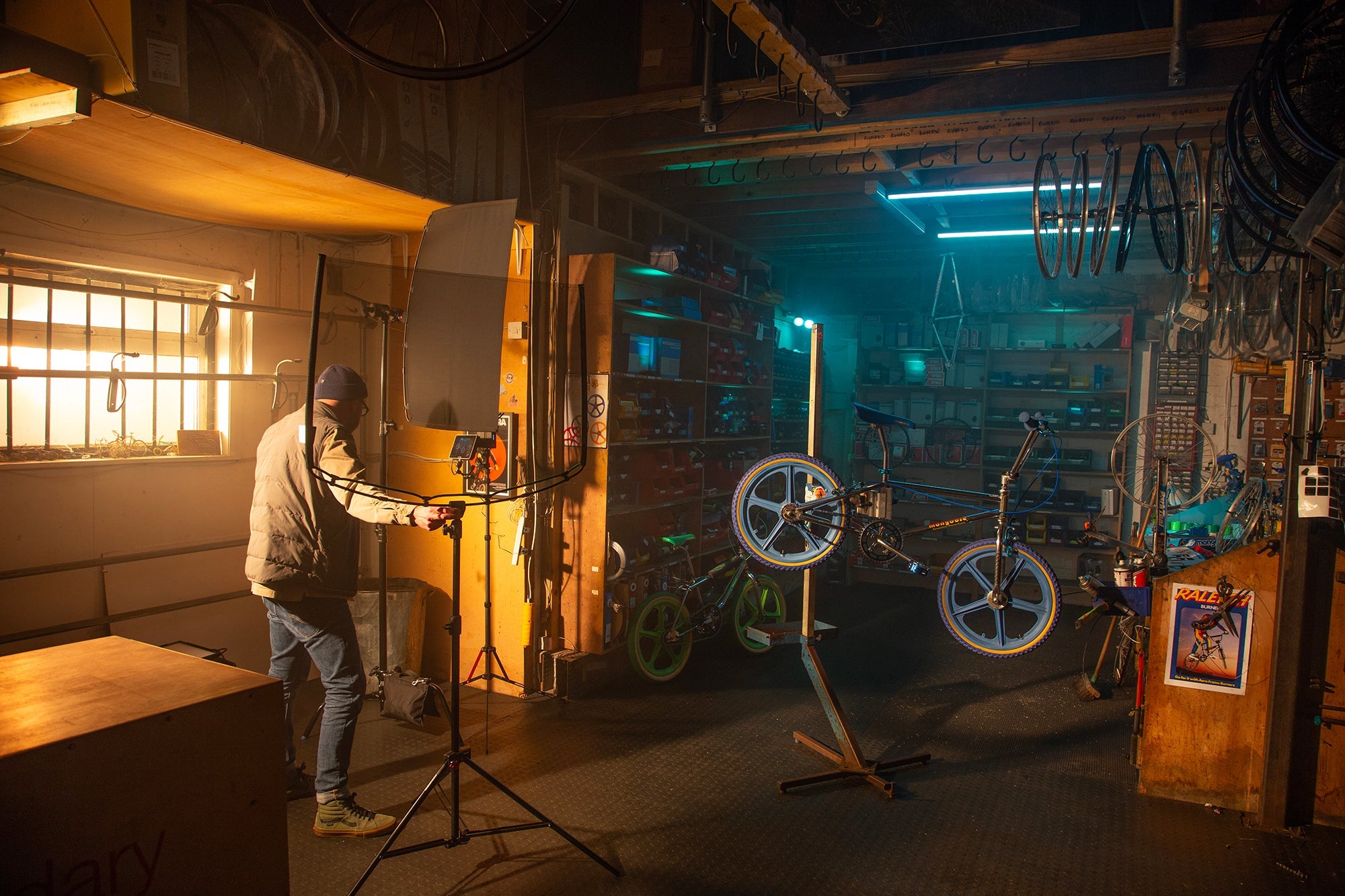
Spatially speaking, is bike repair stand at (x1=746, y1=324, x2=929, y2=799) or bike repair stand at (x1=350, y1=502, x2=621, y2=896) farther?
bike repair stand at (x1=746, y1=324, x2=929, y2=799)

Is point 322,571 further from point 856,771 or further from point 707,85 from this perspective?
point 707,85

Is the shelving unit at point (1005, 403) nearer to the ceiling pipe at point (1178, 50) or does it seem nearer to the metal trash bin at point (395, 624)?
the ceiling pipe at point (1178, 50)

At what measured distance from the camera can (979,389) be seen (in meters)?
7.53

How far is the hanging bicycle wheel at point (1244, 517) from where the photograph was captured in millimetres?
4375

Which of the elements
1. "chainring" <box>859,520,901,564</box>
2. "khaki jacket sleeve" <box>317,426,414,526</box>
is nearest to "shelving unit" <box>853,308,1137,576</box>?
"chainring" <box>859,520,901,564</box>

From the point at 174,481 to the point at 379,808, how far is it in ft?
6.67

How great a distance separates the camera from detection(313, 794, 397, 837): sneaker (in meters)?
2.84

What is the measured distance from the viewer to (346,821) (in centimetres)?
285

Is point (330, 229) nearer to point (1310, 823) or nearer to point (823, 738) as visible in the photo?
point (823, 738)

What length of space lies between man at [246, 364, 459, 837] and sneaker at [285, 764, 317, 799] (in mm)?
310

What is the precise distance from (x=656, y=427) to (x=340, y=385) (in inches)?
94.2

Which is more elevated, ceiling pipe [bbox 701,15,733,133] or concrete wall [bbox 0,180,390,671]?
ceiling pipe [bbox 701,15,733,133]

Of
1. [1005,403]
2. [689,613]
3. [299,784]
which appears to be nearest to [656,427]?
[689,613]

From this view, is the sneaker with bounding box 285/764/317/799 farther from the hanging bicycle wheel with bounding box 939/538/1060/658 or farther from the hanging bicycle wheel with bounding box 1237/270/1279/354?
the hanging bicycle wheel with bounding box 1237/270/1279/354
